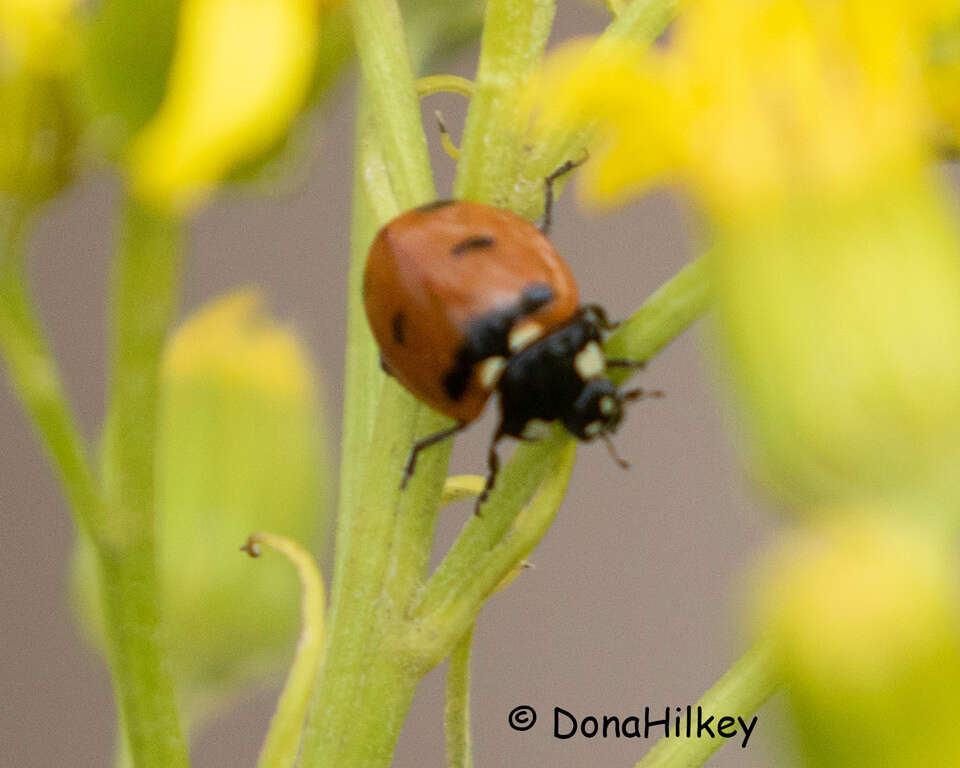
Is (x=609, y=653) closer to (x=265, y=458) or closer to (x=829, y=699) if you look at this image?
(x=265, y=458)

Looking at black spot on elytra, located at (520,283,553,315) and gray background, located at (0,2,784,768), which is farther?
gray background, located at (0,2,784,768)

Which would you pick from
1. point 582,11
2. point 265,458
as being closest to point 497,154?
point 265,458

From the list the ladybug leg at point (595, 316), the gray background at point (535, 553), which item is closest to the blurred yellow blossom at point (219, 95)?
the ladybug leg at point (595, 316)

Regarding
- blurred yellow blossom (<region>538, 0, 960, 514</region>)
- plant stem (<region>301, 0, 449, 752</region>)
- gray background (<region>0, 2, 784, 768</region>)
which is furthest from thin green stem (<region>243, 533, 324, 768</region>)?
gray background (<region>0, 2, 784, 768</region>)

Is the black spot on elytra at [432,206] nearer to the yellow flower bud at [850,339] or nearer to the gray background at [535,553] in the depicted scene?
the yellow flower bud at [850,339]

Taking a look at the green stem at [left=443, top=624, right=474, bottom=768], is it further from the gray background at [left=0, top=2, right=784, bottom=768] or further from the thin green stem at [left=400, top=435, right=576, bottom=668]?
the gray background at [left=0, top=2, right=784, bottom=768]

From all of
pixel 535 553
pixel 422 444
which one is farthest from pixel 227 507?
pixel 535 553

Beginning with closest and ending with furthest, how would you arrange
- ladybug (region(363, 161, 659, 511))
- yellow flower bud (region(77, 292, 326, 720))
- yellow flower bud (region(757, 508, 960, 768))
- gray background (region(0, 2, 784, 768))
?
yellow flower bud (region(757, 508, 960, 768)) < ladybug (region(363, 161, 659, 511)) < yellow flower bud (region(77, 292, 326, 720)) < gray background (region(0, 2, 784, 768))

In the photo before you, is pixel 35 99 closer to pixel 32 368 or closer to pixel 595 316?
pixel 32 368
